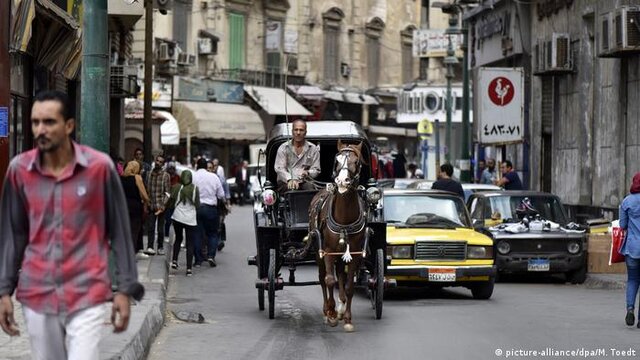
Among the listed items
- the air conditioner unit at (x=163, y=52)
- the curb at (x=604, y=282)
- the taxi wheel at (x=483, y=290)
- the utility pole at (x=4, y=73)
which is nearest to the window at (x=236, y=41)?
the air conditioner unit at (x=163, y=52)

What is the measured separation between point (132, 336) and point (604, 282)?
11.6 meters

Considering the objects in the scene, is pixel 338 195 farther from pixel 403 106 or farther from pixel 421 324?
pixel 403 106

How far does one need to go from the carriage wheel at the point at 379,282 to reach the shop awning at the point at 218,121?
40.2m

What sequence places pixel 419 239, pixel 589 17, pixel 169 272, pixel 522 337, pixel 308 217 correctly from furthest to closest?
pixel 589 17 → pixel 169 272 → pixel 419 239 → pixel 308 217 → pixel 522 337

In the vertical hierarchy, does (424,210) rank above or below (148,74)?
below

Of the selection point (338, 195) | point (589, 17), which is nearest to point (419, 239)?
point (338, 195)

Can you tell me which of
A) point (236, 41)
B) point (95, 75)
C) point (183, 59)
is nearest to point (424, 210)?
point (95, 75)

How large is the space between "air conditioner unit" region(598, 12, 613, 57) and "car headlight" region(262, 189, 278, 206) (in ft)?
45.1

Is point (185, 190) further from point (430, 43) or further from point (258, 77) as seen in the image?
point (430, 43)

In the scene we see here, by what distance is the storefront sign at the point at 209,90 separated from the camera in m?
56.9

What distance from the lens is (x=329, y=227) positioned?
15.1m

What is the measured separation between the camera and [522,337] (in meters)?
14.1

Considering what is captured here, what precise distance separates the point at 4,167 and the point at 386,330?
4.48 metres

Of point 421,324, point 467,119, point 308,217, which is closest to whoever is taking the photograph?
point 421,324
